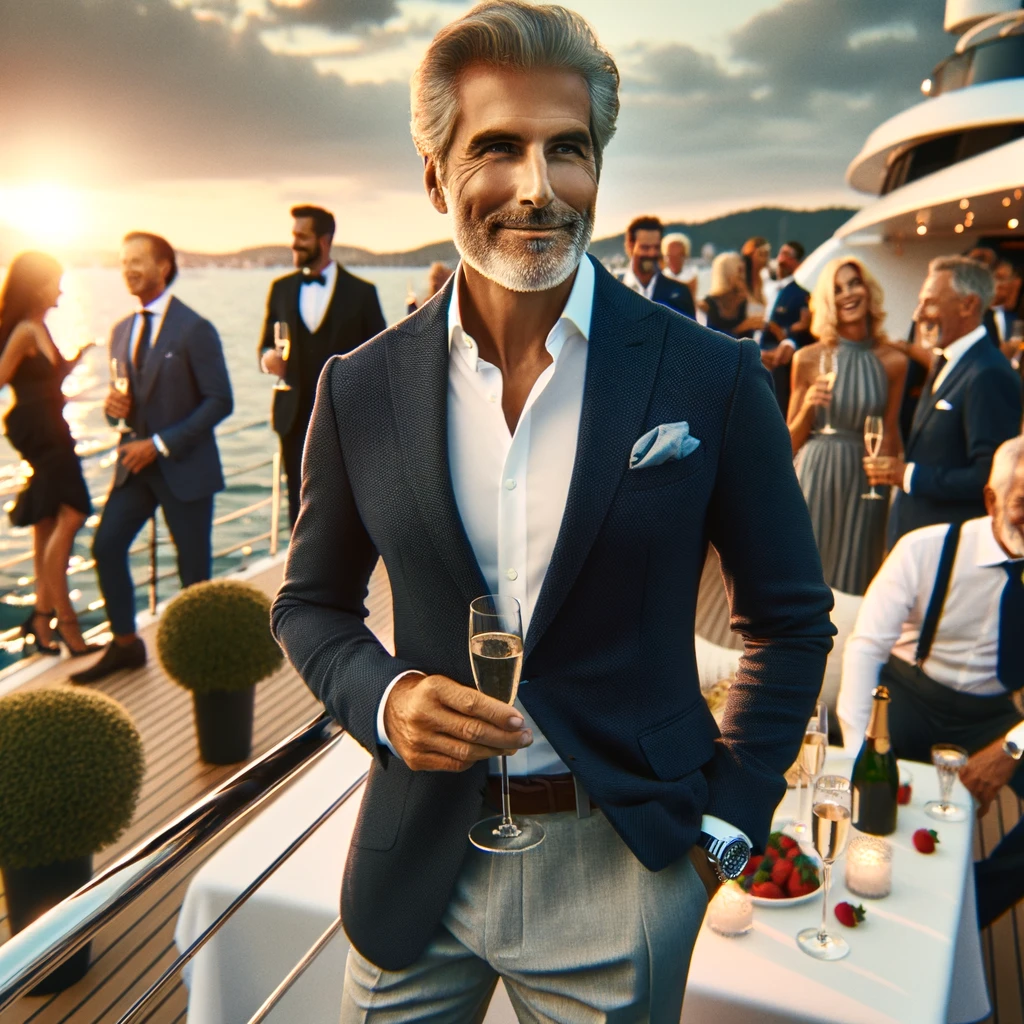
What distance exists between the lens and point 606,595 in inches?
40.8

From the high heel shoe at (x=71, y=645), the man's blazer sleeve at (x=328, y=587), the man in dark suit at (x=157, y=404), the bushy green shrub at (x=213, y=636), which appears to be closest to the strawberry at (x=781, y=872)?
the man's blazer sleeve at (x=328, y=587)

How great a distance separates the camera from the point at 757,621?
3.77ft

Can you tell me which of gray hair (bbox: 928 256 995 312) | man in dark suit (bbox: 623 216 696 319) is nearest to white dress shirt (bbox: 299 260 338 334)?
man in dark suit (bbox: 623 216 696 319)

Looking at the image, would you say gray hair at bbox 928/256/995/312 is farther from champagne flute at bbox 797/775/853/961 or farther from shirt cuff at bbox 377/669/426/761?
shirt cuff at bbox 377/669/426/761

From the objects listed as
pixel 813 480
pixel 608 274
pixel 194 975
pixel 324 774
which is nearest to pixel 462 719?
pixel 608 274

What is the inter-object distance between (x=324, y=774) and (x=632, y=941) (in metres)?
1.43

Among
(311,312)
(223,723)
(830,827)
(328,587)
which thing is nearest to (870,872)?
(830,827)

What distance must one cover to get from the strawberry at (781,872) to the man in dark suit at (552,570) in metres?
0.79

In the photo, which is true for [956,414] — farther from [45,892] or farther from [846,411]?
[45,892]

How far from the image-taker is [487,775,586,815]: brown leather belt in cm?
109

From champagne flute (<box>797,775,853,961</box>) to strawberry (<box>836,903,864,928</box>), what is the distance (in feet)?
0.09

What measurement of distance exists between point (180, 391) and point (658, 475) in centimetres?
413

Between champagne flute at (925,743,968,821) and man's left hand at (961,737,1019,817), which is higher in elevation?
champagne flute at (925,743,968,821)

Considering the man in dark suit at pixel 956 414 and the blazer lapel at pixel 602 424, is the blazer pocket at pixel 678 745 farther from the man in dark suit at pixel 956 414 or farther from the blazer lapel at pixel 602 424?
the man in dark suit at pixel 956 414
